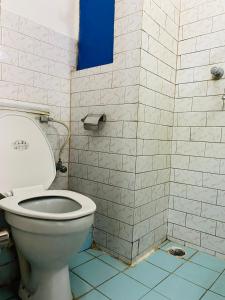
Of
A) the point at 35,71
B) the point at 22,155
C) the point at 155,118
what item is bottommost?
the point at 22,155

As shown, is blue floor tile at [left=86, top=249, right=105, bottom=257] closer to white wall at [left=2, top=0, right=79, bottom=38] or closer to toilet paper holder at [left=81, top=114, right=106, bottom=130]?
toilet paper holder at [left=81, top=114, right=106, bottom=130]

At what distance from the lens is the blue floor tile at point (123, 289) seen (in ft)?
3.51

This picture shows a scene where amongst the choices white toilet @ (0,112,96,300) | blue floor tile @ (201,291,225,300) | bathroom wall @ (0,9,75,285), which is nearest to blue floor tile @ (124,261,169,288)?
blue floor tile @ (201,291,225,300)

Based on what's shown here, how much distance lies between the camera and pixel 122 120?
131 centimetres

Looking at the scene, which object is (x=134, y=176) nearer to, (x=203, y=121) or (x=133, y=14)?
(x=203, y=121)

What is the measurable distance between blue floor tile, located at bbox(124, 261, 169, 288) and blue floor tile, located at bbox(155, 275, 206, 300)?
0.12 feet

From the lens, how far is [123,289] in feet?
3.67

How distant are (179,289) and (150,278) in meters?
0.15

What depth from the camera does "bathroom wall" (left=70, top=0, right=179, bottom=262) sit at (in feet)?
4.14

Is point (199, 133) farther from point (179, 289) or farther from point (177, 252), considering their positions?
point (179, 289)

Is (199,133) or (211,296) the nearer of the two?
(211,296)

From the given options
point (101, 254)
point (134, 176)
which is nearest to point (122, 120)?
point (134, 176)

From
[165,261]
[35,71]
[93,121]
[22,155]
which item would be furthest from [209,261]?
[35,71]

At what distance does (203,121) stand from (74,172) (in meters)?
0.93
